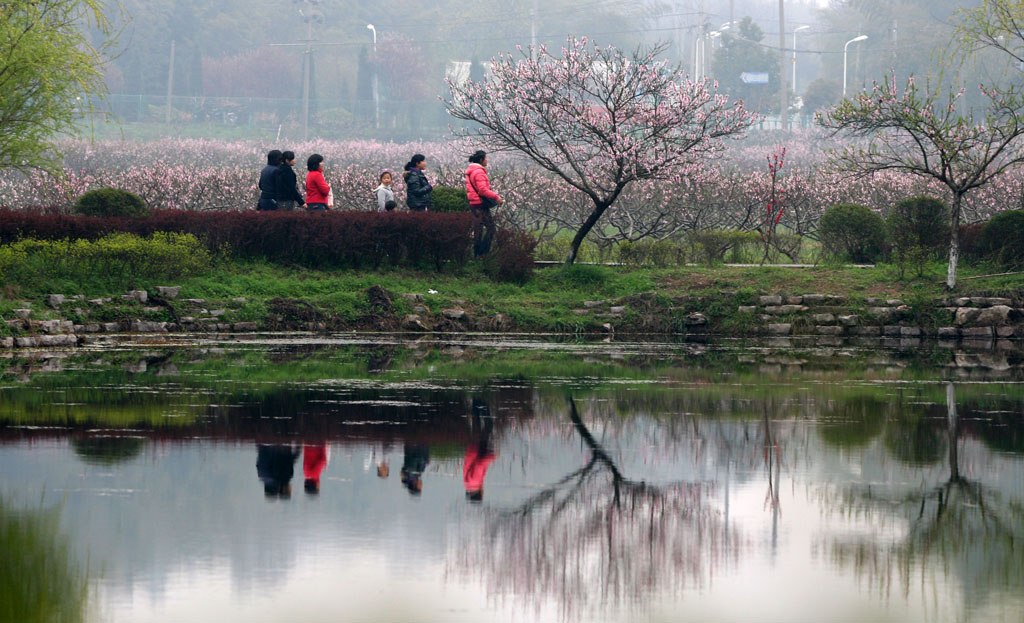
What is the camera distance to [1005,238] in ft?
82.0

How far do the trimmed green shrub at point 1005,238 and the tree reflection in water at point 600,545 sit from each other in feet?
61.4


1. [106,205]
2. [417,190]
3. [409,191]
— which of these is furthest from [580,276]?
[106,205]

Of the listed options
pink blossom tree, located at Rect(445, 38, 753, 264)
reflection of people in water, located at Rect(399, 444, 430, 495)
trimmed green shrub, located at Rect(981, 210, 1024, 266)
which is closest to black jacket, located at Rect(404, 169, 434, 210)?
pink blossom tree, located at Rect(445, 38, 753, 264)

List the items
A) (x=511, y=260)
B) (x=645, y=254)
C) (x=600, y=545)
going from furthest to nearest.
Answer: (x=645, y=254)
(x=511, y=260)
(x=600, y=545)

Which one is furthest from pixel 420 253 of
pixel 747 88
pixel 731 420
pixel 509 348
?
pixel 747 88

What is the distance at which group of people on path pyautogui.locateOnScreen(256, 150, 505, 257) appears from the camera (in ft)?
82.2

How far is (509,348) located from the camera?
752 inches

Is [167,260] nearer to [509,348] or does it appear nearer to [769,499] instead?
[509,348]

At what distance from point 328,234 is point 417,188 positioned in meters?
2.86

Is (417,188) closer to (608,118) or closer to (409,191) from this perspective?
(409,191)

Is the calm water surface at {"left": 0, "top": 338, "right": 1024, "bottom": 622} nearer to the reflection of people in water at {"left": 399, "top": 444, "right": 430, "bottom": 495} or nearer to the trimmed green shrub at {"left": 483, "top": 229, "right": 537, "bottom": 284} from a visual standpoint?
the reflection of people in water at {"left": 399, "top": 444, "right": 430, "bottom": 495}

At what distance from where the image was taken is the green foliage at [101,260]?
20.1 metres

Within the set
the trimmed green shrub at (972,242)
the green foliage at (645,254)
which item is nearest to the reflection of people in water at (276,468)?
the green foliage at (645,254)

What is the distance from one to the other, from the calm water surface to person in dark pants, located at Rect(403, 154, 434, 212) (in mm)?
12226
